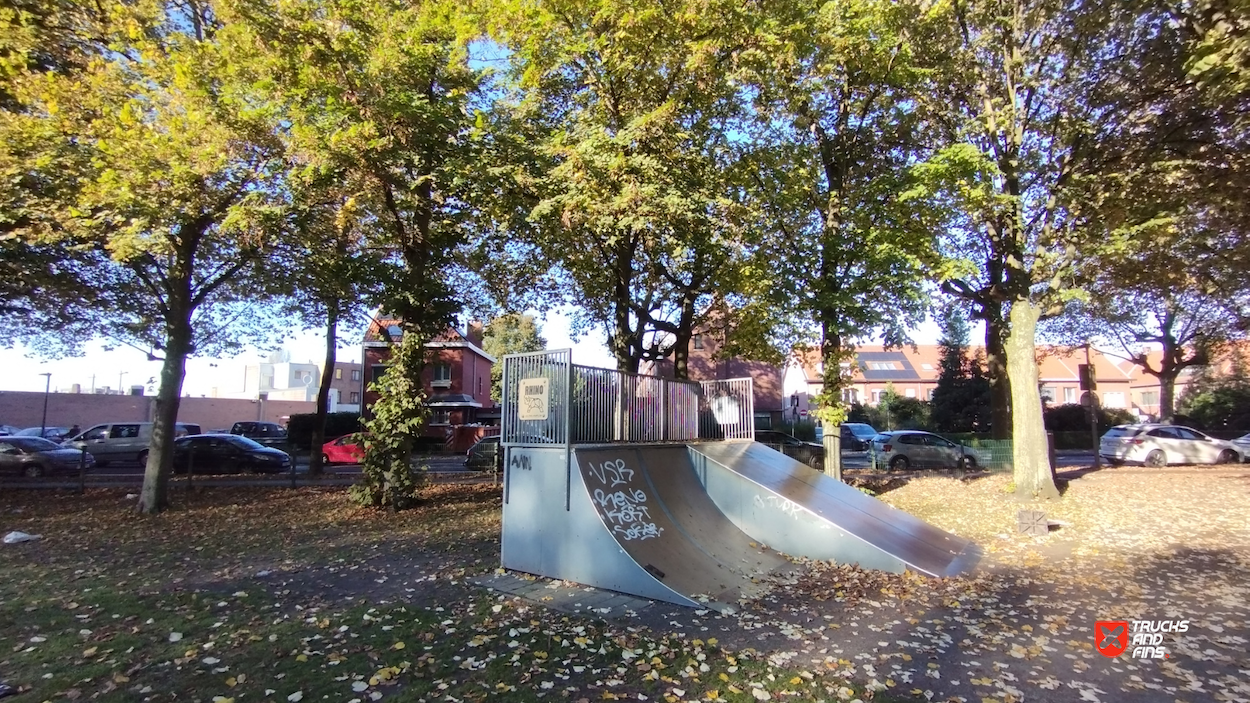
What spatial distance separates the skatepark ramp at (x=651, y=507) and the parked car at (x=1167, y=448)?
18961mm

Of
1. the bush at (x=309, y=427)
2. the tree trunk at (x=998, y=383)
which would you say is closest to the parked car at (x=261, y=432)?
the bush at (x=309, y=427)

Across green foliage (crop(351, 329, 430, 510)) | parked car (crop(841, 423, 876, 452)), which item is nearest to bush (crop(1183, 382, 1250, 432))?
parked car (crop(841, 423, 876, 452))

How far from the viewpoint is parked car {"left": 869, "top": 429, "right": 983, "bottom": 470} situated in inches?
961

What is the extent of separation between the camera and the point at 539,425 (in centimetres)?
878

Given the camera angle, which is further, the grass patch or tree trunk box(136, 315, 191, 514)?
tree trunk box(136, 315, 191, 514)

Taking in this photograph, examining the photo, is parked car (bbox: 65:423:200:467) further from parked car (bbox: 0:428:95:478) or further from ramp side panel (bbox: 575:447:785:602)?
ramp side panel (bbox: 575:447:785:602)

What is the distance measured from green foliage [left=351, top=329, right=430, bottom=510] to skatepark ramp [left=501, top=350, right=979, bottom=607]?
4445 mm

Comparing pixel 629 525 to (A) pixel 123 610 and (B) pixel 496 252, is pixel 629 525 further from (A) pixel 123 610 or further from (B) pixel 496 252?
(B) pixel 496 252

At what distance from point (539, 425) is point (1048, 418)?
3817 cm

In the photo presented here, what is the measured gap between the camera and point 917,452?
82.4ft

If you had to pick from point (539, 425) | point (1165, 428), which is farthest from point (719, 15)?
point (1165, 428)

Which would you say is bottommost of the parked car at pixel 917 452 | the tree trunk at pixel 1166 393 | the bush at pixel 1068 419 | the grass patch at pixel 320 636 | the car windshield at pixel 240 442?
the grass patch at pixel 320 636

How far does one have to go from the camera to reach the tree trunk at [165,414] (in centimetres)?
1334

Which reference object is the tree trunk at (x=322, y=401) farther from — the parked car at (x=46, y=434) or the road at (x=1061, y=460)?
the road at (x=1061, y=460)
